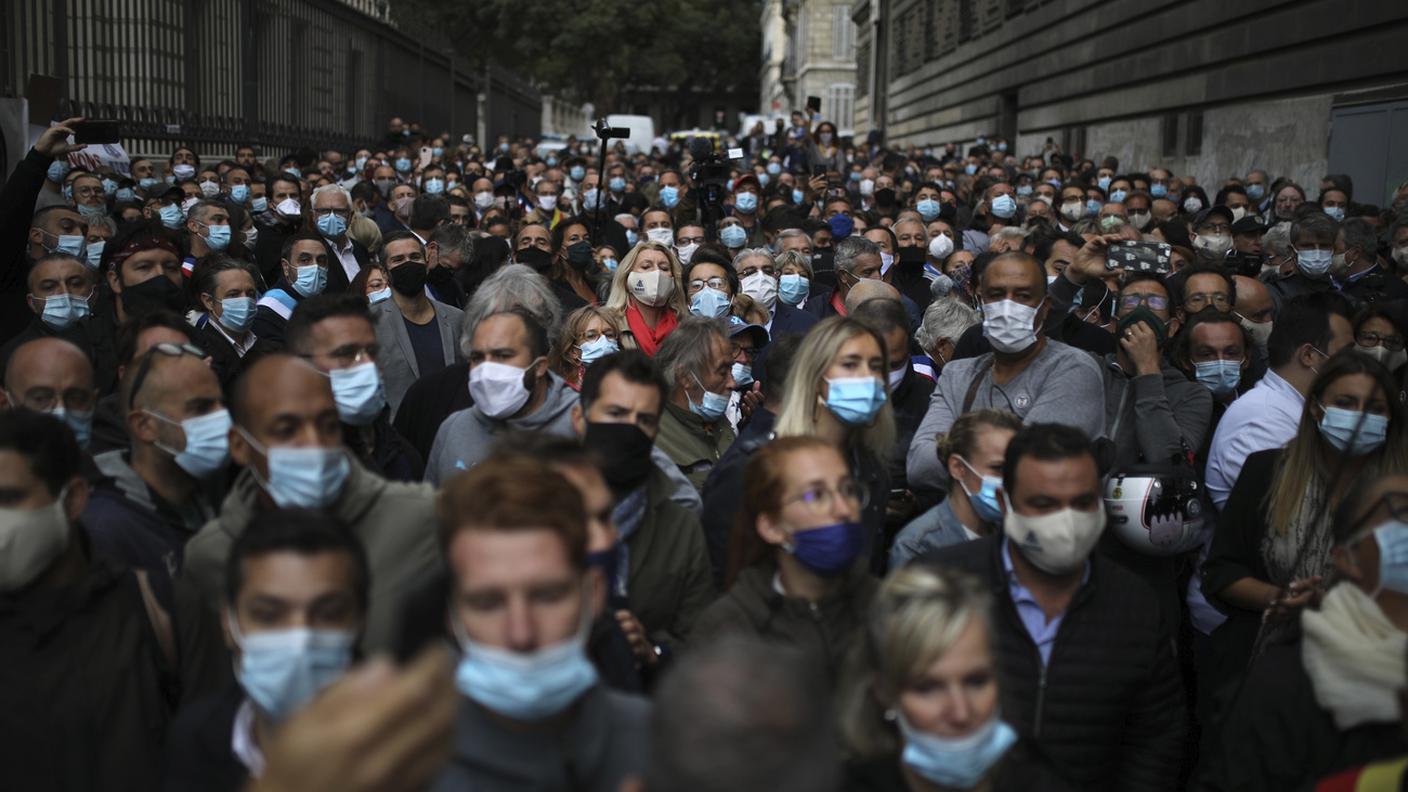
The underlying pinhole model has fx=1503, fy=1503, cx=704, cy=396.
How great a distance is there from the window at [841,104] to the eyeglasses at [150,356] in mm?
73329

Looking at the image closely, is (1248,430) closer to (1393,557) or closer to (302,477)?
(1393,557)

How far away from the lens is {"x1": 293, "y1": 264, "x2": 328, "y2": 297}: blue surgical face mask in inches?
334

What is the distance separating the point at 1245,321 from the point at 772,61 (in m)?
95.6

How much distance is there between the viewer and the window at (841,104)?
77.4 metres

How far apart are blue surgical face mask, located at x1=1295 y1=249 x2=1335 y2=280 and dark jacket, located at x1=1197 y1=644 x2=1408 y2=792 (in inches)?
235

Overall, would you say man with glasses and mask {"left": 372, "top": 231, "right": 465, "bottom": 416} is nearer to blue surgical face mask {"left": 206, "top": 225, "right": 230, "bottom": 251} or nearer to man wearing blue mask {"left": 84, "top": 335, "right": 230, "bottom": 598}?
man wearing blue mask {"left": 84, "top": 335, "right": 230, "bottom": 598}

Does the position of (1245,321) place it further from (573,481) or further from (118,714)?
(118,714)

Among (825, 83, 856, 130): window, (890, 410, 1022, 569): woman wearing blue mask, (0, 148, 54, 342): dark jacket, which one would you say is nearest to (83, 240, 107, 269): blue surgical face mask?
(0, 148, 54, 342): dark jacket

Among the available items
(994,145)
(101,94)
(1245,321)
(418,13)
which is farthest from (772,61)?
(1245,321)

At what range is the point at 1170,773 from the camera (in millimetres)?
4059

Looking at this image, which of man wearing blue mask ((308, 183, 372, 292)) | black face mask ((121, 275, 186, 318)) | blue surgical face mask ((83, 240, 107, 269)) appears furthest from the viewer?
man wearing blue mask ((308, 183, 372, 292))

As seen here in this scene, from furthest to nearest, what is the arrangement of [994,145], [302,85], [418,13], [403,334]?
[418,13] < [994,145] < [302,85] < [403,334]

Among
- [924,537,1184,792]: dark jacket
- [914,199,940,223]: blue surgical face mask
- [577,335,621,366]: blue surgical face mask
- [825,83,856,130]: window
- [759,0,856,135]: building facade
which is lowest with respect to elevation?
[924,537,1184,792]: dark jacket

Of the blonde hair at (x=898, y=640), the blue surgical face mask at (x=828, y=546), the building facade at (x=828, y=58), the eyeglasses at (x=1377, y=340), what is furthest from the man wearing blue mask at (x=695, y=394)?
the building facade at (x=828, y=58)
